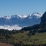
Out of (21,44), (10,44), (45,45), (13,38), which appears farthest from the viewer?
(13,38)

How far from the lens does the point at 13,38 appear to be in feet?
654

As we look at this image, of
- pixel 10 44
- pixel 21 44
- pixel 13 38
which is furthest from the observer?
pixel 13 38

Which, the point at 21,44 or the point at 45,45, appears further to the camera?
the point at 21,44

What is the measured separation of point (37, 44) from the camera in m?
159

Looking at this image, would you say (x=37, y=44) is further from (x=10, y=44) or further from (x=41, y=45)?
(x=10, y=44)

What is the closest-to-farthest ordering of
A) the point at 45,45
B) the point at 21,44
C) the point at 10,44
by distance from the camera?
the point at 45,45 → the point at 21,44 → the point at 10,44

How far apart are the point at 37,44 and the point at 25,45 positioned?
26.9ft

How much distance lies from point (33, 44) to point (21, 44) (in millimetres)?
9253

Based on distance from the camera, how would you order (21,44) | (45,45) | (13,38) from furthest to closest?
(13,38), (21,44), (45,45)

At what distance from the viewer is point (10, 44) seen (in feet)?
574

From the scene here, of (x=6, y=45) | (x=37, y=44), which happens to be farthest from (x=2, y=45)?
(x=37, y=44)

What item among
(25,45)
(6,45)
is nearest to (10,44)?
(6,45)

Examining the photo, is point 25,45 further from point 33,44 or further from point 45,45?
point 45,45

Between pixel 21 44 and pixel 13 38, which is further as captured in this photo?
pixel 13 38
